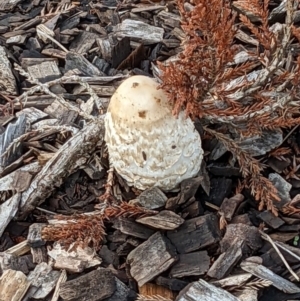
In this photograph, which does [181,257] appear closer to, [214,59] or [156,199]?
[156,199]

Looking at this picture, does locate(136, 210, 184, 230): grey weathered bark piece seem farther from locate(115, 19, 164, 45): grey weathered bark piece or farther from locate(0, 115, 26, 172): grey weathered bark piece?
locate(115, 19, 164, 45): grey weathered bark piece

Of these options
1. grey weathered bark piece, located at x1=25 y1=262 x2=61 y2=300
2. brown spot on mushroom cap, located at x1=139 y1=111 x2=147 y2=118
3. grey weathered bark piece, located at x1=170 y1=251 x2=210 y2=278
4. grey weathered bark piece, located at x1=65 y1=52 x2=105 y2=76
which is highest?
brown spot on mushroom cap, located at x1=139 y1=111 x2=147 y2=118

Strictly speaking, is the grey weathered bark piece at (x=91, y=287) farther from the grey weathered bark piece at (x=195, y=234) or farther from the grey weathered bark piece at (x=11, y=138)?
the grey weathered bark piece at (x=11, y=138)

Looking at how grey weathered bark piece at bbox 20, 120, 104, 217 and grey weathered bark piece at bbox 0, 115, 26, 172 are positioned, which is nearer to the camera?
grey weathered bark piece at bbox 20, 120, 104, 217

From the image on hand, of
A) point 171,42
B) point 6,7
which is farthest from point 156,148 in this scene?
point 6,7

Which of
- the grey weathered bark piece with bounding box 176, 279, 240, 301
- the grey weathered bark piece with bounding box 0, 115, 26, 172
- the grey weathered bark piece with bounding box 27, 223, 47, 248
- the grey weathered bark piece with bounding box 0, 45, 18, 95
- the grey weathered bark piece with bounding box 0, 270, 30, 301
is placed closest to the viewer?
the grey weathered bark piece with bounding box 176, 279, 240, 301

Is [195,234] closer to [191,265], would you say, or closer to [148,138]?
[191,265]

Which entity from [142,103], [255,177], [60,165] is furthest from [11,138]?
[255,177]

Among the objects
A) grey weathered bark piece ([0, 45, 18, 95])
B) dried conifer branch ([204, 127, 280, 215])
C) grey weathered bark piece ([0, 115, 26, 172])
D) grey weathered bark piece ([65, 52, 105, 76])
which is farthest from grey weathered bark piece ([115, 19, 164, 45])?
dried conifer branch ([204, 127, 280, 215])

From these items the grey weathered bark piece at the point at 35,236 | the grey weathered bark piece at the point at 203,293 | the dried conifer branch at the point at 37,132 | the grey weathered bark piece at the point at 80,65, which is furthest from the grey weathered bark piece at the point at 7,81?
the grey weathered bark piece at the point at 203,293
